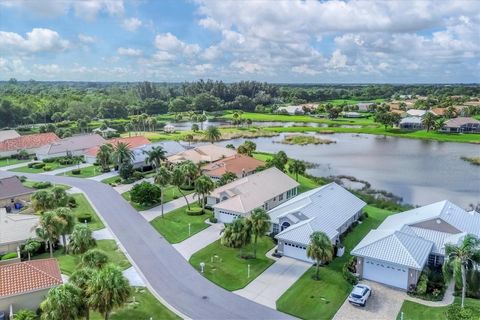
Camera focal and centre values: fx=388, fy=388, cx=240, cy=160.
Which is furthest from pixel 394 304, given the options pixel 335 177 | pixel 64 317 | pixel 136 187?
pixel 335 177

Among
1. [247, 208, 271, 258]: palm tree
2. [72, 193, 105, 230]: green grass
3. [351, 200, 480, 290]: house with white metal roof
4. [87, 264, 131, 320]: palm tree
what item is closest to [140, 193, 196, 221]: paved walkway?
[72, 193, 105, 230]: green grass

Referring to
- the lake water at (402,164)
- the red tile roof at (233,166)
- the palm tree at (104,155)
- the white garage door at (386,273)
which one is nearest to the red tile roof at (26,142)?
the palm tree at (104,155)

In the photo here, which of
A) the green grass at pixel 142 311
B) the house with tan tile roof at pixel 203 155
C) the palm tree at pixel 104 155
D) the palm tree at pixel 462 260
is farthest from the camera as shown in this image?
the house with tan tile roof at pixel 203 155

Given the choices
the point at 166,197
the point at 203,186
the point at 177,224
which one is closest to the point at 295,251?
the point at 177,224

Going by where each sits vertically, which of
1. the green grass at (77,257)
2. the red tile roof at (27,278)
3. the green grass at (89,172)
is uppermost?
the red tile roof at (27,278)

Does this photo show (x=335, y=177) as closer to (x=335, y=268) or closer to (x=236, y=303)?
(x=335, y=268)

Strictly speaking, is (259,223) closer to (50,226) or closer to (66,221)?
(66,221)

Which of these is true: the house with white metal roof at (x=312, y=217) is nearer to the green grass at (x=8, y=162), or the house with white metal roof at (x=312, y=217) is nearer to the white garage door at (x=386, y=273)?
the white garage door at (x=386, y=273)
